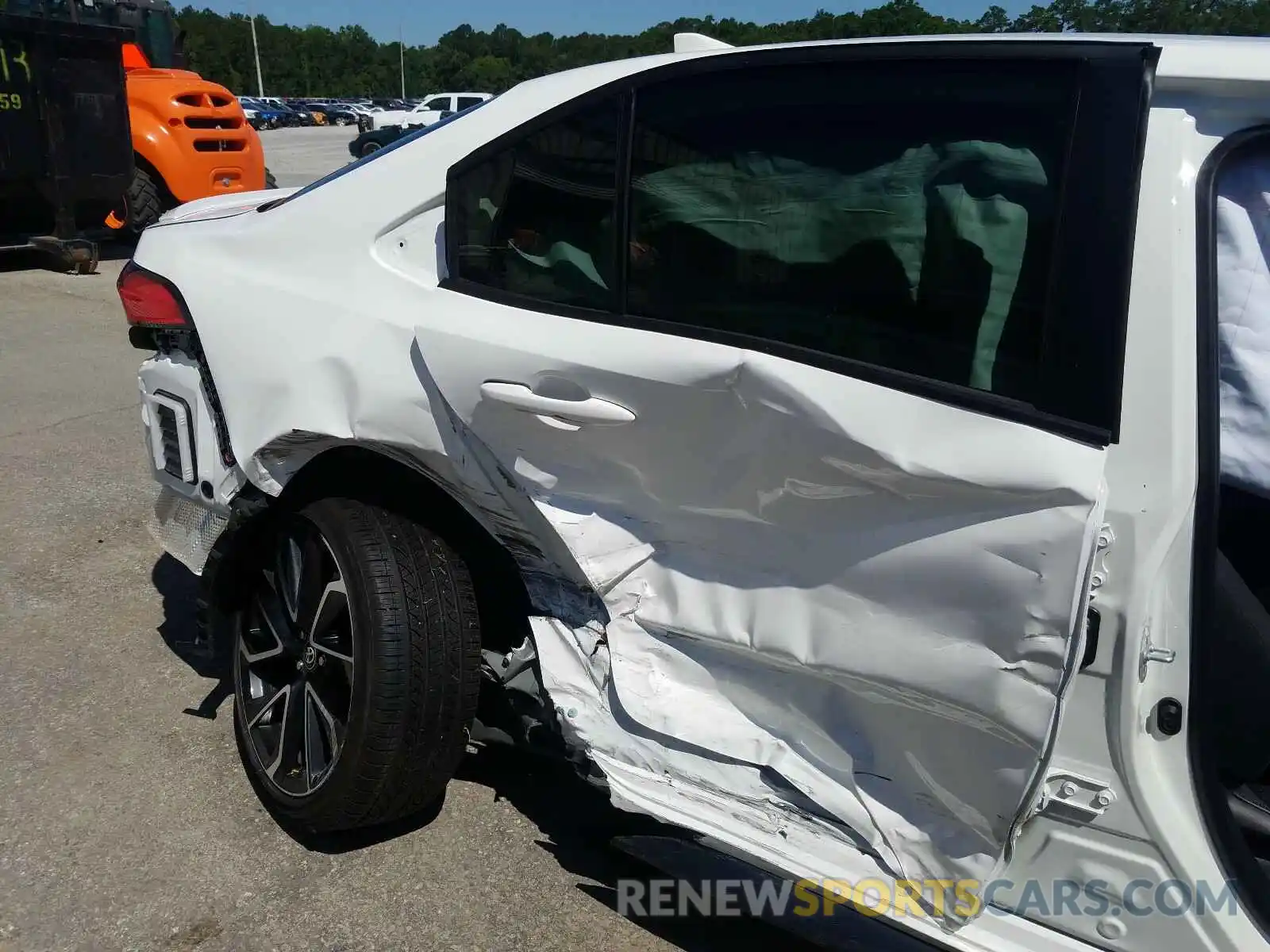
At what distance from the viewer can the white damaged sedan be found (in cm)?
144

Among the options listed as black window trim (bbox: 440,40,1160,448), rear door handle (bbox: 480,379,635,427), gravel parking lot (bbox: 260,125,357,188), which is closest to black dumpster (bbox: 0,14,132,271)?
gravel parking lot (bbox: 260,125,357,188)

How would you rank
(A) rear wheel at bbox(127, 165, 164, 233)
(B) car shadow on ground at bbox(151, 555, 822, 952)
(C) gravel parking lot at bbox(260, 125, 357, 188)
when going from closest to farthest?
1. (B) car shadow on ground at bbox(151, 555, 822, 952)
2. (A) rear wheel at bbox(127, 165, 164, 233)
3. (C) gravel parking lot at bbox(260, 125, 357, 188)

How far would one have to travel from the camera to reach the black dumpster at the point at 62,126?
335 inches

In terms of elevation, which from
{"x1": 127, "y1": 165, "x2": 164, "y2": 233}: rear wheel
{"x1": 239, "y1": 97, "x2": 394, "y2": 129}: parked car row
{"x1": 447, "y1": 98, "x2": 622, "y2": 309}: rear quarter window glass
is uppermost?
{"x1": 447, "y1": 98, "x2": 622, "y2": 309}: rear quarter window glass

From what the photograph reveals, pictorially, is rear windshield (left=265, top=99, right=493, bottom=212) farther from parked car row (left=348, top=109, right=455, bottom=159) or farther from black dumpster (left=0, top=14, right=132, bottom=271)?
parked car row (left=348, top=109, right=455, bottom=159)

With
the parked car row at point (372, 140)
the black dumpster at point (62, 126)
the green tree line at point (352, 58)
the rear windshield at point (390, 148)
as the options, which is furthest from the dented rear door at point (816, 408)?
the green tree line at point (352, 58)

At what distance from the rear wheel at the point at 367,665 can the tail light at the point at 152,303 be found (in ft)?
1.95

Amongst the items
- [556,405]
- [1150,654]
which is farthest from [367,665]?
[1150,654]

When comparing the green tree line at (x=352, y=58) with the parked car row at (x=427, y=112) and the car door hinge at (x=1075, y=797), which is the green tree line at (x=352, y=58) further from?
the car door hinge at (x=1075, y=797)

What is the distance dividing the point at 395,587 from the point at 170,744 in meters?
1.15

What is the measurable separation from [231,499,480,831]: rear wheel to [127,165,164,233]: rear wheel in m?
9.56

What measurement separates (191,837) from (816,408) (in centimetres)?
190

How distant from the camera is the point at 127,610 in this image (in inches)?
138

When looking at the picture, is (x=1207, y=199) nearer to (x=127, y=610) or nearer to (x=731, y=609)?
(x=731, y=609)
